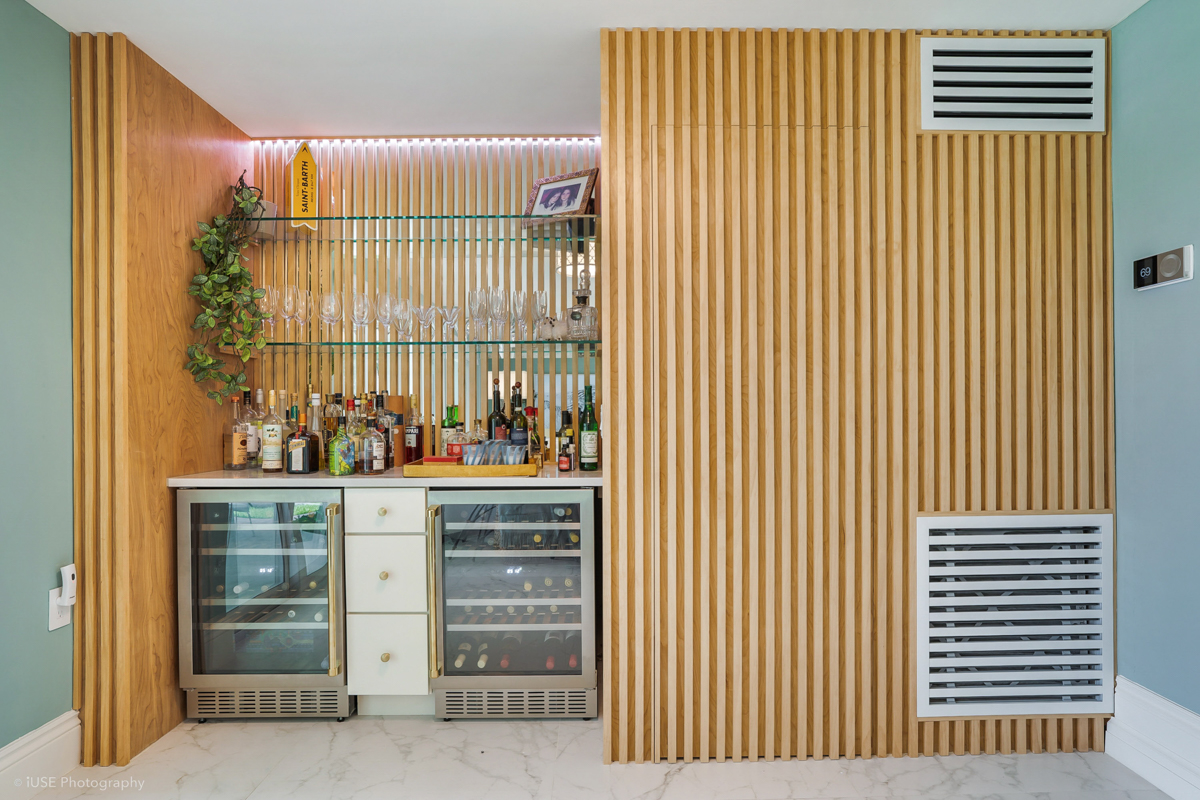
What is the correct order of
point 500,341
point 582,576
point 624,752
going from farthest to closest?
point 500,341 → point 582,576 → point 624,752

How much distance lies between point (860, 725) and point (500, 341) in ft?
6.86

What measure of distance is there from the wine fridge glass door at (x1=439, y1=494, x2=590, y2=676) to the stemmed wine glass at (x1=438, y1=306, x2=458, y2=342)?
0.87m

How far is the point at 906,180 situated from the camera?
92.5 inches

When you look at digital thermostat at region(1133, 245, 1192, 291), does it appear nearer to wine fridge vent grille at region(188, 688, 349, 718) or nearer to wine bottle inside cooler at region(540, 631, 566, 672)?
wine bottle inside cooler at region(540, 631, 566, 672)

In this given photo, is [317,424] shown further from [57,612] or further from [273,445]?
[57,612]

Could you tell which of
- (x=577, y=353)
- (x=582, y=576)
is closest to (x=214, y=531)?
(x=582, y=576)

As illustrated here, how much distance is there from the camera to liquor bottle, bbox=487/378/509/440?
3004 mm

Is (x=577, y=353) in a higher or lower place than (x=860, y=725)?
higher

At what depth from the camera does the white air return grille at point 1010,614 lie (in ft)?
7.64

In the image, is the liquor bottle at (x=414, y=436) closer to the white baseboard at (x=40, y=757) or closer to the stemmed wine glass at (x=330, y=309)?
the stemmed wine glass at (x=330, y=309)

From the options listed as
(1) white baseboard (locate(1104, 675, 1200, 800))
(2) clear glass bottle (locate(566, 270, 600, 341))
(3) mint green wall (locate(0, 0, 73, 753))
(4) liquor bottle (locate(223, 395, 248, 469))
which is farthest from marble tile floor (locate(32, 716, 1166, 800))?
(2) clear glass bottle (locate(566, 270, 600, 341))

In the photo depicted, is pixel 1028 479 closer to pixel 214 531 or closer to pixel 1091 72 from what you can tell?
pixel 1091 72

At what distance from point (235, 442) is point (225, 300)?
648 millimetres

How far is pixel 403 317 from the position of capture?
294 cm
